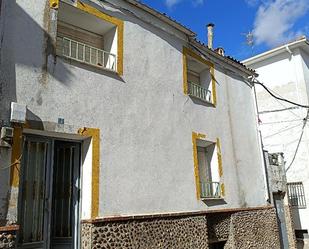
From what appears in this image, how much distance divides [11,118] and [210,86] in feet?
22.0

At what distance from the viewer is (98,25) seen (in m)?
7.47

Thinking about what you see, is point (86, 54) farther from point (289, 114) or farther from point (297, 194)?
point (297, 194)

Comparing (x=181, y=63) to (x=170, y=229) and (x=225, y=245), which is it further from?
(x=225, y=245)

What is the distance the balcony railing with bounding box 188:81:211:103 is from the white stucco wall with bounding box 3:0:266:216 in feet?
1.29

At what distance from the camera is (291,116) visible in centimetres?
1553

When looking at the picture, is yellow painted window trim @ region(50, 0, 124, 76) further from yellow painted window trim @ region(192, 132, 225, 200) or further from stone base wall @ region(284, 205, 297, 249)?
stone base wall @ region(284, 205, 297, 249)

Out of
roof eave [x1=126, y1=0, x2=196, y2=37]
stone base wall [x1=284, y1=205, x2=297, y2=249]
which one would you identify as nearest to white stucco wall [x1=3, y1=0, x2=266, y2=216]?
roof eave [x1=126, y1=0, x2=196, y2=37]

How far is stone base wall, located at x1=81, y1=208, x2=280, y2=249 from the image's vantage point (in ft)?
20.2

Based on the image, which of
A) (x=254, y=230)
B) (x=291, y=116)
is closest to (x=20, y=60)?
(x=254, y=230)

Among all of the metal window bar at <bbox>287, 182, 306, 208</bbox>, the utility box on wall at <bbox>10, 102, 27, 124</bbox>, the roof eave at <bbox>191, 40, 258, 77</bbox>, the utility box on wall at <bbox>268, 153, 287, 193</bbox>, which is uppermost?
the roof eave at <bbox>191, 40, 258, 77</bbox>

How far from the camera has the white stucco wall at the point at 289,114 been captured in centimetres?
1510

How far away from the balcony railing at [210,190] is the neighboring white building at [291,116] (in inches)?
286

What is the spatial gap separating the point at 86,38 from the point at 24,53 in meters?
1.99

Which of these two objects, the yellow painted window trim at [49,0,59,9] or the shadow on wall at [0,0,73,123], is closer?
the shadow on wall at [0,0,73,123]
